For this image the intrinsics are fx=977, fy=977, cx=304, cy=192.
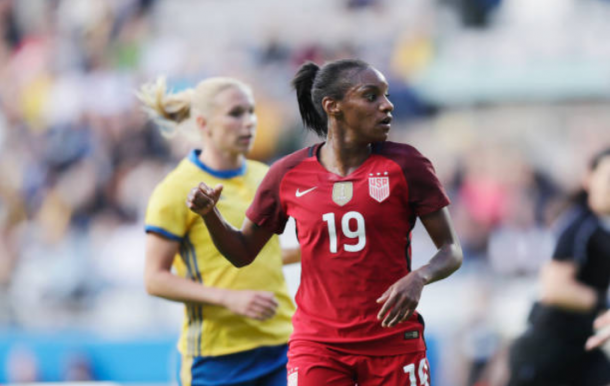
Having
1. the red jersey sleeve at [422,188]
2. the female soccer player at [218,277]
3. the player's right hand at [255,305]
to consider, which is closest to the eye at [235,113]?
the female soccer player at [218,277]

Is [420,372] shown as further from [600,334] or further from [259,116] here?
[259,116]

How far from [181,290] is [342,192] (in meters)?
1.23

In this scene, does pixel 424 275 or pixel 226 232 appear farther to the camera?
pixel 226 232

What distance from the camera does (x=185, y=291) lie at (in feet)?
15.1

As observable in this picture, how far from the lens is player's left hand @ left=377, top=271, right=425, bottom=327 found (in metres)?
3.38

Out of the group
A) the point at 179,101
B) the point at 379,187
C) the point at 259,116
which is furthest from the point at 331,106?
the point at 259,116

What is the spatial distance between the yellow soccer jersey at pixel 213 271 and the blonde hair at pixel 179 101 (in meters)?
0.45

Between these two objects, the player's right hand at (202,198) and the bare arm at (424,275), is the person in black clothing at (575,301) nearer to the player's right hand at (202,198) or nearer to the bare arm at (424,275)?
the bare arm at (424,275)

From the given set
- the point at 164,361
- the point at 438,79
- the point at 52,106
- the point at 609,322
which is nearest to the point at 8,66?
the point at 52,106

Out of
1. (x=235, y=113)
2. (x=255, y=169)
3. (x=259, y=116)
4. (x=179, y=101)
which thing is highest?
(x=259, y=116)

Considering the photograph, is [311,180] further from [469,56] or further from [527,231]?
[469,56]

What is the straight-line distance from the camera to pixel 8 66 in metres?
15.6

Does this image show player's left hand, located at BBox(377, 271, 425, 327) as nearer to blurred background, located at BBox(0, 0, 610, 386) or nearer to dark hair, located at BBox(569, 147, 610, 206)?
dark hair, located at BBox(569, 147, 610, 206)

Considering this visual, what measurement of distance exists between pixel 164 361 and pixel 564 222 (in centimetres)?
478
